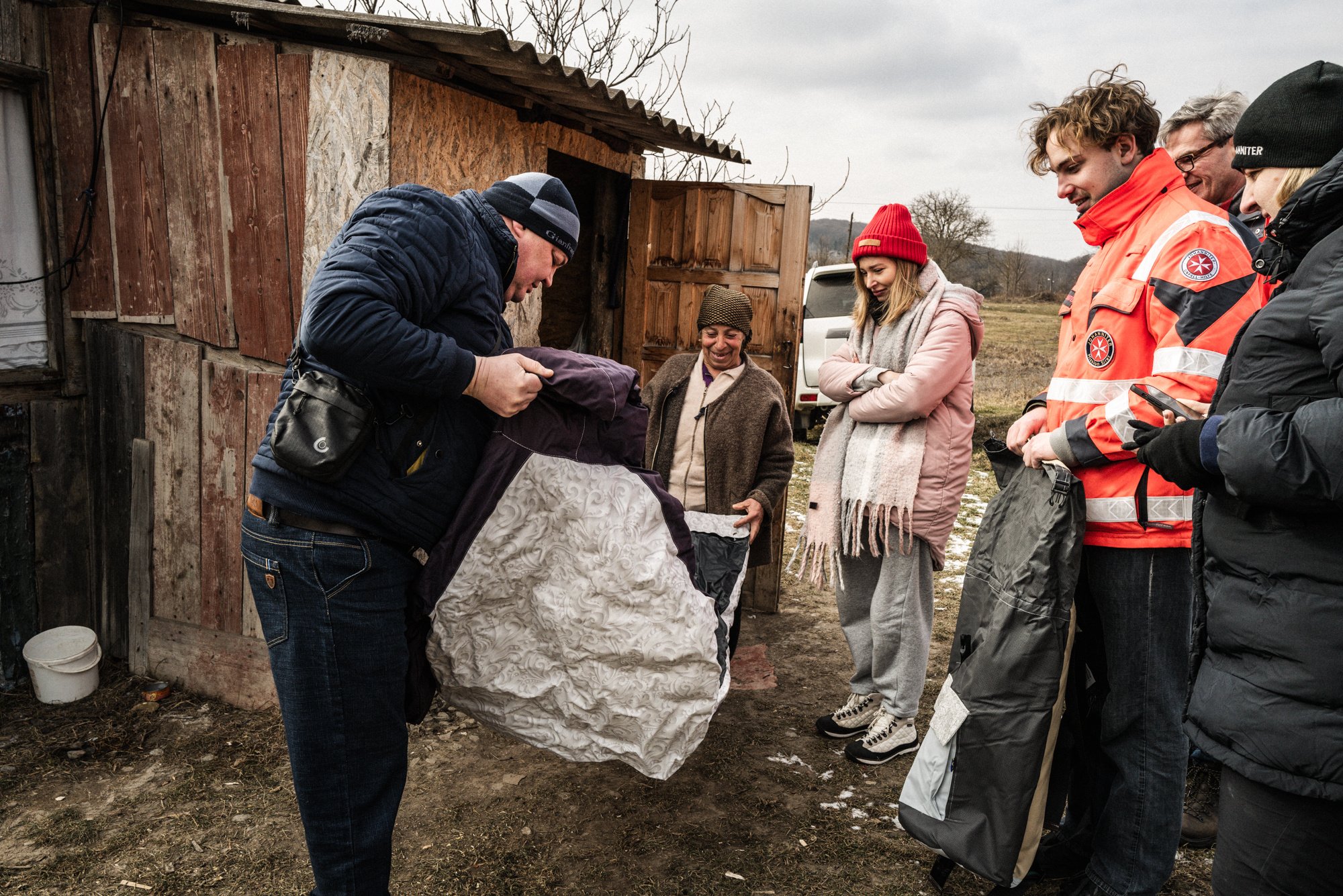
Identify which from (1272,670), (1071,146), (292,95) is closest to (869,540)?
(1071,146)

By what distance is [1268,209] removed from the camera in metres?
1.68

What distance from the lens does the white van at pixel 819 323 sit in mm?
10227

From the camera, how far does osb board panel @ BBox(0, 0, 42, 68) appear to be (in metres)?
3.26

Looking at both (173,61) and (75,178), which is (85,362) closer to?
(75,178)

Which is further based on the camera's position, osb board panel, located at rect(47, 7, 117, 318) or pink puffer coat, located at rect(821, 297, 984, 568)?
osb board panel, located at rect(47, 7, 117, 318)

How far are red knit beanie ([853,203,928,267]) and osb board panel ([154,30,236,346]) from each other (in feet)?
8.41

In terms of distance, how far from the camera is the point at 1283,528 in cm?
150

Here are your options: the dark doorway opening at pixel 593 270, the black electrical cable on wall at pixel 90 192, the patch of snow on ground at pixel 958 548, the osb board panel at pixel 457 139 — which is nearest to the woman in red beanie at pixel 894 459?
the osb board panel at pixel 457 139

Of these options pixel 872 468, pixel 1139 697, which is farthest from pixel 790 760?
pixel 1139 697

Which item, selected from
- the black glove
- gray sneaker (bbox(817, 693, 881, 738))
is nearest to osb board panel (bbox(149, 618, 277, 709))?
gray sneaker (bbox(817, 693, 881, 738))

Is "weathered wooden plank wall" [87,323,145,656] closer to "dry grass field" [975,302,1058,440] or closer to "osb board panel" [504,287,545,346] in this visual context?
"osb board panel" [504,287,545,346]

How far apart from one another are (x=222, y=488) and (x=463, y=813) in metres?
1.72

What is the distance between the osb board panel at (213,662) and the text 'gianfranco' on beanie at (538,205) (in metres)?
2.37

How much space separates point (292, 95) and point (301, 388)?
2.03 m
